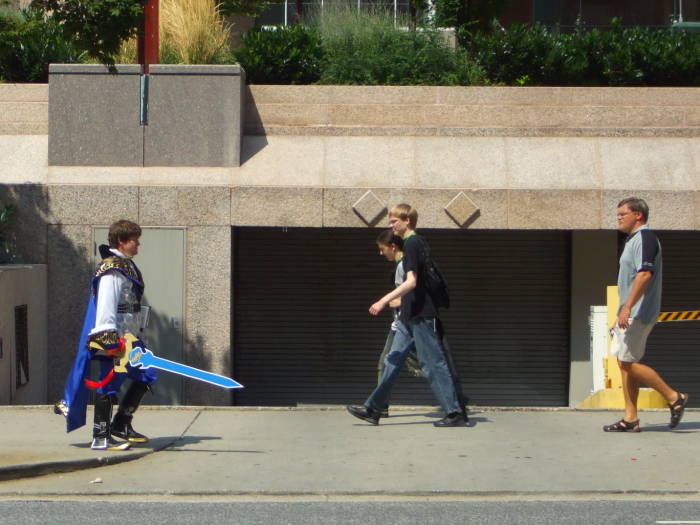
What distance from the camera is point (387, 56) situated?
14.5 m

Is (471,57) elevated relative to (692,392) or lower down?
elevated

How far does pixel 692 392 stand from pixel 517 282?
251cm

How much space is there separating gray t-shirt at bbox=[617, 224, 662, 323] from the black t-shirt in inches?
58.3

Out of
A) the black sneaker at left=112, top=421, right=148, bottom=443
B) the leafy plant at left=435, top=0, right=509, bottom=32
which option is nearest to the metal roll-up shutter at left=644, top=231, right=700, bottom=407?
the leafy plant at left=435, top=0, right=509, bottom=32

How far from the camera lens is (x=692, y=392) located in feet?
44.3

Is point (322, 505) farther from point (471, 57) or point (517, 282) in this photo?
point (471, 57)

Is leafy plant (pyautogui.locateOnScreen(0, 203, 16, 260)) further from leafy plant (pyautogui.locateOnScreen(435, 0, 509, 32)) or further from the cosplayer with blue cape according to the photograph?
leafy plant (pyautogui.locateOnScreen(435, 0, 509, 32))

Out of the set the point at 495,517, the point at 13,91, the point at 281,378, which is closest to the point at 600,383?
the point at 281,378

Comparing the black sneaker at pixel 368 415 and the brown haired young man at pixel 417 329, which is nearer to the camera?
the brown haired young man at pixel 417 329

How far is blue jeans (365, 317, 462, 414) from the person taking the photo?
8.68 meters

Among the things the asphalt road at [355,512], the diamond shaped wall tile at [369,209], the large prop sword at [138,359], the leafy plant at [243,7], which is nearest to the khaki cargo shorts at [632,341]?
the asphalt road at [355,512]

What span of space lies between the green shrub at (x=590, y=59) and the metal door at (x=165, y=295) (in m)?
5.41

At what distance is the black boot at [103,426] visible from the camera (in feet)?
25.2

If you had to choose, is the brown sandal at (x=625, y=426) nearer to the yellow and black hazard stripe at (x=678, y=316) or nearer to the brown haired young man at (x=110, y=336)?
the yellow and black hazard stripe at (x=678, y=316)
